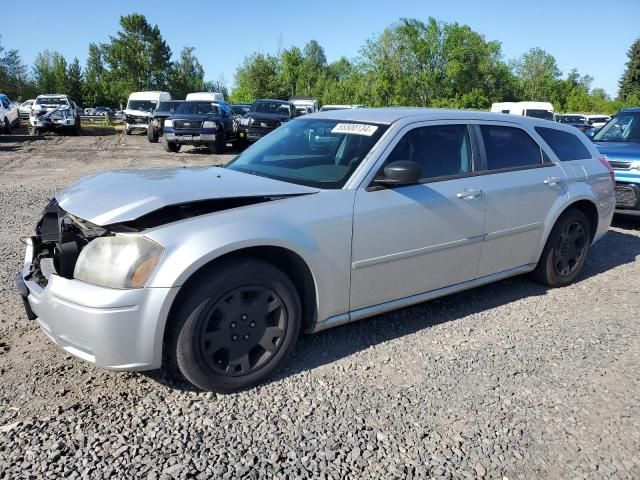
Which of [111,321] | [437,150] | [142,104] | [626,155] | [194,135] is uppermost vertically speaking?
[142,104]

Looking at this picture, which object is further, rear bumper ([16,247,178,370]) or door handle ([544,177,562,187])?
door handle ([544,177,562,187])

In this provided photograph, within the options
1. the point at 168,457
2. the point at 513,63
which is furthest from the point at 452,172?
the point at 513,63

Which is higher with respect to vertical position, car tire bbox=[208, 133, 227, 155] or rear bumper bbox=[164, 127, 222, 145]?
rear bumper bbox=[164, 127, 222, 145]

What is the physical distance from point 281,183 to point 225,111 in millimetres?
16125

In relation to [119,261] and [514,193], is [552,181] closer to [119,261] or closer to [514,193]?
[514,193]

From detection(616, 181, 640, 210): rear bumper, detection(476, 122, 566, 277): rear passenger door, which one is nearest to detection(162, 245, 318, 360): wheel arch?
detection(476, 122, 566, 277): rear passenger door

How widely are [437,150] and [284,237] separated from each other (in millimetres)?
1575

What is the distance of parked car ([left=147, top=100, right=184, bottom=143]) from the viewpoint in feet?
69.3

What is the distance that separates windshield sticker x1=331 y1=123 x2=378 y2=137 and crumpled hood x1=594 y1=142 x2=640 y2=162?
17.0 feet

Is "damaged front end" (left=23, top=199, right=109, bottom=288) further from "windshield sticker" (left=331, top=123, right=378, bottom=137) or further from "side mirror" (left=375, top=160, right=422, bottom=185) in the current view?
"windshield sticker" (left=331, top=123, right=378, bottom=137)

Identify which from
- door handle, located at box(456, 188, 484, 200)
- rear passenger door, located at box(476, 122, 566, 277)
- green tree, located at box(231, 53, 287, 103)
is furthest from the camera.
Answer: green tree, located at box(231, 53, 287, 103)

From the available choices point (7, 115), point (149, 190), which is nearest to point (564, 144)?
point (149, 190)

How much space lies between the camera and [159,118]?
21125 mm

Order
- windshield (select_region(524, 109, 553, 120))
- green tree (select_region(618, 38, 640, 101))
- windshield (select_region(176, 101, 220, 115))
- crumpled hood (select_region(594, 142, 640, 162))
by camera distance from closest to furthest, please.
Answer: crumpled hood (select_region(594, 142, 640, 162)), windshield (select_region(176, 101, 220, 115)), windshield (select_region(524, 109, 553, 120)), green tree (select_region(618, 38, 640, 101))
